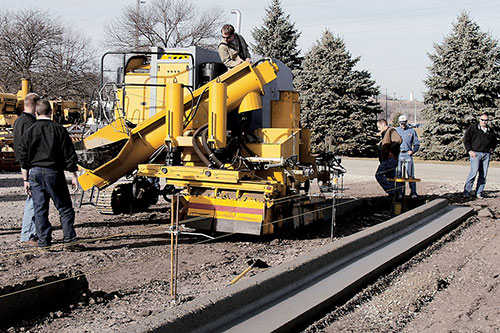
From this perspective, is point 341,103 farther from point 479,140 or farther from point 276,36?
point 479,140

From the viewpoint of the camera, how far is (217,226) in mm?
7930

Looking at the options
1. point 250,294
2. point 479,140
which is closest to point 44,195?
point 250,294

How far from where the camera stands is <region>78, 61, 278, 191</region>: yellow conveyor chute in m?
8.34

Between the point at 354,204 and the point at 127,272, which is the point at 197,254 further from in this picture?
the point at 354,204

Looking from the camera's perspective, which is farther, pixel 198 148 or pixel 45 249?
pixel 198 148

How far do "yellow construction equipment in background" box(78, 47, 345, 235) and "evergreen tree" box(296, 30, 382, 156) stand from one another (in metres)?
24.7

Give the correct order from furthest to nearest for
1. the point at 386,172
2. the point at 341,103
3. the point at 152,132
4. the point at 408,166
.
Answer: the point at 341,103 → the point at 408,166 → the point at 386,172 → the point at 152,132

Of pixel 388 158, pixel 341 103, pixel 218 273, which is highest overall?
pixel 341 103

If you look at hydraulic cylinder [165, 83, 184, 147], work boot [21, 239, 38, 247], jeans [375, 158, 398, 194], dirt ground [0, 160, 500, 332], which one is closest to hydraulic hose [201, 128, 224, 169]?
hydraulic cylinder [165, 83, 184, 147]

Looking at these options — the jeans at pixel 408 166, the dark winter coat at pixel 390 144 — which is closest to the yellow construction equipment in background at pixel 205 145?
the dark winter coat at pixel 390 144

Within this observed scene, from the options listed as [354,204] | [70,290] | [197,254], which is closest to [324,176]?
[354,204]

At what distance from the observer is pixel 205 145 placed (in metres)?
8.00

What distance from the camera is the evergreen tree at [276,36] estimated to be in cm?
3856

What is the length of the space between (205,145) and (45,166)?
2.18 meters
